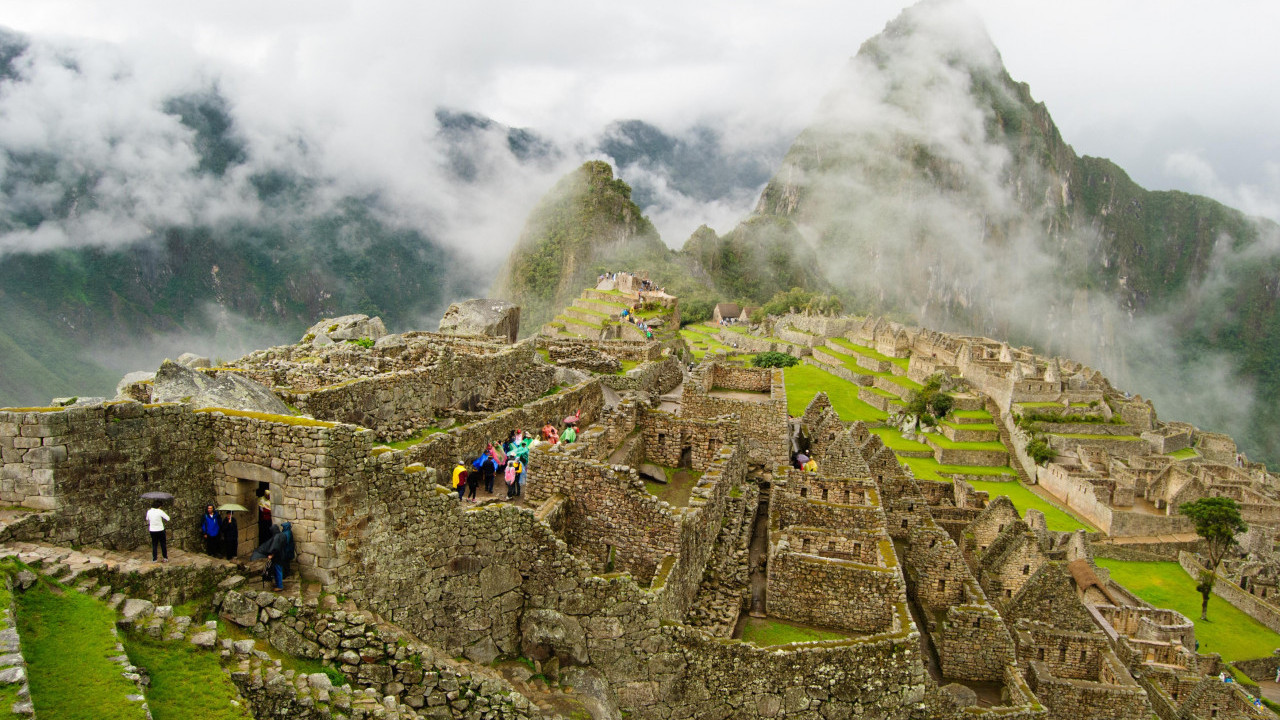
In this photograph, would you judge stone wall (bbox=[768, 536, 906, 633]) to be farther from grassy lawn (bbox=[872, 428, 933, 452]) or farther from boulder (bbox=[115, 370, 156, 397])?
grassy lawn (bbox=[872, 428, 933, 452])

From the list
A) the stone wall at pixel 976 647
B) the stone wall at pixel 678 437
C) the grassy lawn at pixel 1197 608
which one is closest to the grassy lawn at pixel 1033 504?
the grassy lawn at pixel 1197 608

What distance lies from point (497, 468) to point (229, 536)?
16.2 feet

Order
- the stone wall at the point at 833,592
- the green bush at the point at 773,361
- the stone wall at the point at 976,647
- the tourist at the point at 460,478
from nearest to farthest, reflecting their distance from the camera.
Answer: the tourist at the point at 460,478 < the stone wall at the point at 833,592 < the stone wall at the point at 976,647 < the green bush at the point at 773,361

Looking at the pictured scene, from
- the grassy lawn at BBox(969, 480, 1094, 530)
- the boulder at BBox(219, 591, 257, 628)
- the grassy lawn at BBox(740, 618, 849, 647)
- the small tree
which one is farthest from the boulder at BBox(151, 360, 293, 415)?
the small tree

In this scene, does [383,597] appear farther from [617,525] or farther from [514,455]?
[514,455]

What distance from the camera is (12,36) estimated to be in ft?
64.2

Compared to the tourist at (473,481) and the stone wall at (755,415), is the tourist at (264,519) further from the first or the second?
the stone wall at (755,415)

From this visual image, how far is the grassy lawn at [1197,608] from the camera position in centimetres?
2927

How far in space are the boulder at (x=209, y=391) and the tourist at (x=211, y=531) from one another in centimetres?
161

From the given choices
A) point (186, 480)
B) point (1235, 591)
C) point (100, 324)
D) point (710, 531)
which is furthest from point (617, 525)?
point (1235, 591)

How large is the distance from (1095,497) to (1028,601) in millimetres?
35253

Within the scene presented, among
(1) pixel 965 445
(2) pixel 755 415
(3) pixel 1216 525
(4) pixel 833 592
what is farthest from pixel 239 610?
(1) pixel 965 445

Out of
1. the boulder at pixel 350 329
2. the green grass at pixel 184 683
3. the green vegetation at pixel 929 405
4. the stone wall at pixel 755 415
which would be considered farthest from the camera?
the green vegetation at pixel 929 405

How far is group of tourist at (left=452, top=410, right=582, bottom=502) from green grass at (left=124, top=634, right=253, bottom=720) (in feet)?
16.5
